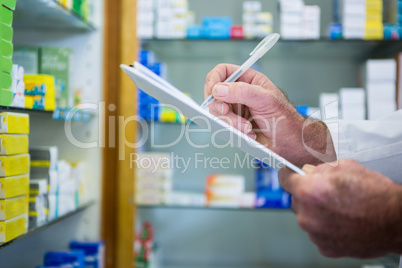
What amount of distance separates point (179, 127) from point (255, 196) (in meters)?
0.70

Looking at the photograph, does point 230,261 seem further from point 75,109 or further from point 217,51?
point 75,109

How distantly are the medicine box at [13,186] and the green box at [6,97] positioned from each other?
223mm

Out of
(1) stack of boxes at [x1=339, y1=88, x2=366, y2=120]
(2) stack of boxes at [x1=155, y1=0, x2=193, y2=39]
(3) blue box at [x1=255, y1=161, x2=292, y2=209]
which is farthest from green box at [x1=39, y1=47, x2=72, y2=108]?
(1) stack of boxes at [x1=339, y1=88, x2=366, y2=120]

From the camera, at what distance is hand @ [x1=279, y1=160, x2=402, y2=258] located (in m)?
0.84

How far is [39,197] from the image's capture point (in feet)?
4.89

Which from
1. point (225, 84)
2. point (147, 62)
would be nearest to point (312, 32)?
point (147, 62)

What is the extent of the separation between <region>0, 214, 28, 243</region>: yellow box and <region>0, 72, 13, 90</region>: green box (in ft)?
1.29

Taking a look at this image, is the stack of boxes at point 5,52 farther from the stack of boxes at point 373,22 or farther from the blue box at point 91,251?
the stack of boxes at point 373,22

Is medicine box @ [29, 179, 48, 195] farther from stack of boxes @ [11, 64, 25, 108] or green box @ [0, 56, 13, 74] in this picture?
green box @ [0, 56, 13, 74]

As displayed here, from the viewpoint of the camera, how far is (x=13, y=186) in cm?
127

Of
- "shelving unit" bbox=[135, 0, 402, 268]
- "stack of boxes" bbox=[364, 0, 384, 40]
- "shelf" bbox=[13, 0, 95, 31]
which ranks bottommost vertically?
"shelving unit" bbox=[135, 0, 402, 268]

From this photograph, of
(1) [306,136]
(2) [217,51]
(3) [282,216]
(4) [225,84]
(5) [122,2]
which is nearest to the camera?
(4) [225,84]

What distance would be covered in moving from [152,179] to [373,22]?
1.61 meters

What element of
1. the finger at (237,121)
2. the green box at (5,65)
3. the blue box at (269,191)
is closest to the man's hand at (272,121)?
the finger at (237,121)
